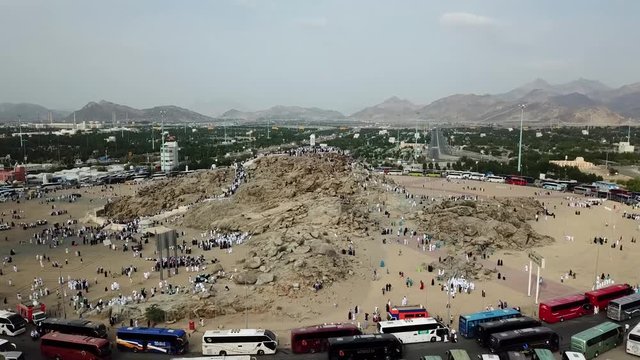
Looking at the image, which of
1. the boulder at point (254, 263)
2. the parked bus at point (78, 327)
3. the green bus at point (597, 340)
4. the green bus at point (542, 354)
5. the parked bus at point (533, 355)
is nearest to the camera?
the parked bus at point (533, 355)

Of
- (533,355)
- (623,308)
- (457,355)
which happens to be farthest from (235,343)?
(623,308)

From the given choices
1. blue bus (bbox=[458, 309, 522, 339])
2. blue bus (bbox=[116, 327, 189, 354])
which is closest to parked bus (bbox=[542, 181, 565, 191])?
blue bus (bbox=[458, 309, 522, 339])

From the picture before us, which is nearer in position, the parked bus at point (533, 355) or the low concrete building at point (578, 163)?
the parked bus at point (533, 355)

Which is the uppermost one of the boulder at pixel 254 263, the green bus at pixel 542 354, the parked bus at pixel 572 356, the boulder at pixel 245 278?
the green bus at pixel 542 354

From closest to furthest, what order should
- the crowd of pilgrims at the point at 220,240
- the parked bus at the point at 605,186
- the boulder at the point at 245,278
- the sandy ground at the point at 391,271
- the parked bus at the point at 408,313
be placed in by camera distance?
1. the parked bus at the point at 408,313
2. the sandy ground at the point at 391,271
3. the boulder at the point at 245,278
4. the crowd of pilgrims at the point at 220,240
5. the parked bus at the point at 605,186

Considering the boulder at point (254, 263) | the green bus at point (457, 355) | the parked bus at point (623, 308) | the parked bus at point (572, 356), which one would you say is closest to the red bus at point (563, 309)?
the parked bus at point (623, 308)

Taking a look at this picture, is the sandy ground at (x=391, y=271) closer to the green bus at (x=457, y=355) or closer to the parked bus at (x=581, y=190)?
the green bus at (x=457, y=355)
